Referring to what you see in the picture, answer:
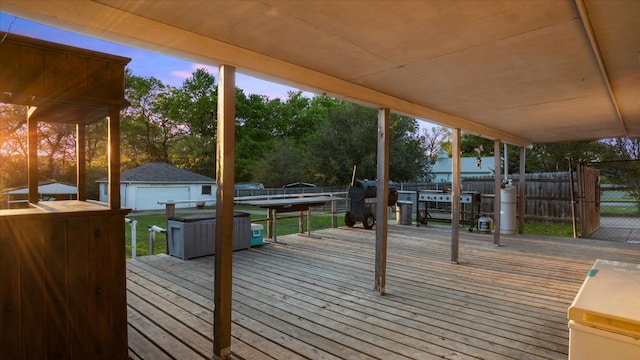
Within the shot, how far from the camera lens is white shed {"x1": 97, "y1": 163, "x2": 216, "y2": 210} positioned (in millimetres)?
20094

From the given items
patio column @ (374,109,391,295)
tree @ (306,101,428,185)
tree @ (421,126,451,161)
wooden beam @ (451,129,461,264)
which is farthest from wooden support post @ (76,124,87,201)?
tree @ (421,126,451,161)

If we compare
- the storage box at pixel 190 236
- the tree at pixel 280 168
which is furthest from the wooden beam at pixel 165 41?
the tree at pixel 280 168

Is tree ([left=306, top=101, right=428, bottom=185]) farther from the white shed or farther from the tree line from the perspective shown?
the white shed

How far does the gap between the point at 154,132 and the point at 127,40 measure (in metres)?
29.0

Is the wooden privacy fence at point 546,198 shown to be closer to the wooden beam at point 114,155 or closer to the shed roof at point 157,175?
the wooden beam at point 114,155

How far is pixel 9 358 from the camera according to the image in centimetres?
192

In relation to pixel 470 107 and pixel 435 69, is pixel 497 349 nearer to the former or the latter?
pixel 435 69

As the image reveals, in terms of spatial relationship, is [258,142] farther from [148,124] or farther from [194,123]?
[148,124]

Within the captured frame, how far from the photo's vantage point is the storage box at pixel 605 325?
121 cm

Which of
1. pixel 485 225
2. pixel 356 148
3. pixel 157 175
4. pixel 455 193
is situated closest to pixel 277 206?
pixel 455 193

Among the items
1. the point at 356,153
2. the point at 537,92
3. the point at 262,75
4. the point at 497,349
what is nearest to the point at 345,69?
the point at 262,75

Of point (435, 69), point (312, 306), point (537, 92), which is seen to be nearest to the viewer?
point (435, 69)

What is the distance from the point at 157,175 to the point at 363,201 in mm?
17056

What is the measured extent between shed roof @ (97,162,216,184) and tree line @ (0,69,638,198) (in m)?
2.48
